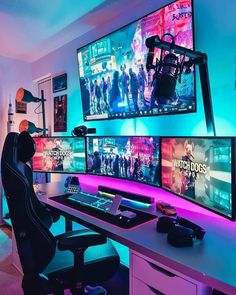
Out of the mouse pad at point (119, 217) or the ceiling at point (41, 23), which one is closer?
the mouse pad at point (119, 217)

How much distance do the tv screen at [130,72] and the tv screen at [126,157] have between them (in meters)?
0.22

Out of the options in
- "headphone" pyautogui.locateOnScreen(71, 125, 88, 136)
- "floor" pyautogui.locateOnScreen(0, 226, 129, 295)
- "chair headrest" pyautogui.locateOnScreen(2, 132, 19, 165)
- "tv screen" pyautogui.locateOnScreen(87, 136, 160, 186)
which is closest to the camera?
"chair headrest" pyautogui.locateOnScreen(2, 132, 19, 165)

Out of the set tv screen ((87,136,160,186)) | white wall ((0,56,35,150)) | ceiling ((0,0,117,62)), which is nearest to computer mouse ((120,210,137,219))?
tv screen ((87,136,160,186))

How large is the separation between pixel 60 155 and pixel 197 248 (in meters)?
1.67

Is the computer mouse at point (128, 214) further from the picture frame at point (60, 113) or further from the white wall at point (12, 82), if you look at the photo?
the white wall at point (12, 82)

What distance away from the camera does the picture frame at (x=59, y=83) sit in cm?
276

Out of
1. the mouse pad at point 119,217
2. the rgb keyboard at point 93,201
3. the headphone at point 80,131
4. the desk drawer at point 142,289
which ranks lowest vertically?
the desk drawer at point 142,289

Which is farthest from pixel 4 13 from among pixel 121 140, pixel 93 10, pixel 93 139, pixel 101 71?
pixel 121 140

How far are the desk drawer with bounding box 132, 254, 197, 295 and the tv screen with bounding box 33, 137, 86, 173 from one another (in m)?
1.25

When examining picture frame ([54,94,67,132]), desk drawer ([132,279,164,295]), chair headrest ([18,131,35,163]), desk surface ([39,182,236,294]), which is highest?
picture frame ([54,94,67,132])

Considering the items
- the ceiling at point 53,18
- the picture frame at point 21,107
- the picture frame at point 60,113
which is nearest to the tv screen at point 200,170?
the ceiling at point 53,18

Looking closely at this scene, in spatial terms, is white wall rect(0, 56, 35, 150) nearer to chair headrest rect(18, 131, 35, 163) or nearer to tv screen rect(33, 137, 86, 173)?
tv screen rect(33, 137, 86, 173)

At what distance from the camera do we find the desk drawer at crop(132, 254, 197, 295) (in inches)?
38.1

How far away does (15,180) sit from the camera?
120 centimetres
